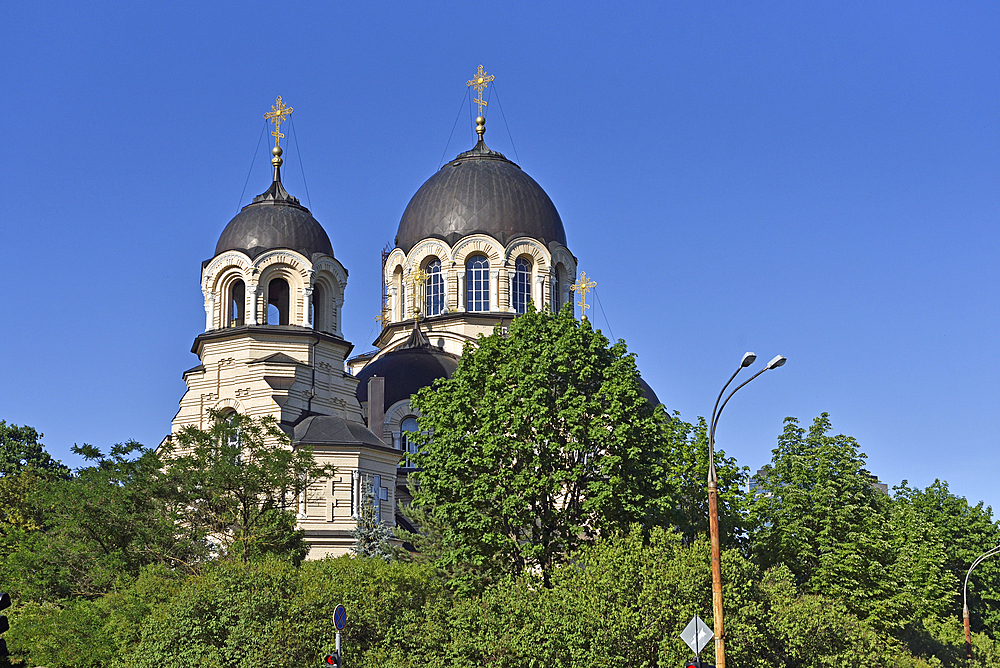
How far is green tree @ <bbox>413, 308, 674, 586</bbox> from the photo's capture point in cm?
2614

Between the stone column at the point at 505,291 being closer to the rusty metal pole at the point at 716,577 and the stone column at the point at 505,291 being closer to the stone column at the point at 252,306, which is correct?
the stone column at the point at 252,306

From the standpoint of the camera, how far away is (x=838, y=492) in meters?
29.7

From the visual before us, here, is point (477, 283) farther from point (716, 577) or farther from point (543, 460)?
point (716, 577)

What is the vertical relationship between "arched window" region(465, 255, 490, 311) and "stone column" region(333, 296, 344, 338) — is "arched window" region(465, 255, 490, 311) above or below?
above

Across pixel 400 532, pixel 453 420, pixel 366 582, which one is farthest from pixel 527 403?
pixel 400 532

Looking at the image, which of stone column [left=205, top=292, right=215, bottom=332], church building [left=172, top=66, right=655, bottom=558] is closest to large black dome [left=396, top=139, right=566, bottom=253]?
church building [left=172, top=66, right=655, bottom=558]

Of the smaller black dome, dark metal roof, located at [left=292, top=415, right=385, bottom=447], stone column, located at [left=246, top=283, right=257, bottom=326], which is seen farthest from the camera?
the smaller black dome

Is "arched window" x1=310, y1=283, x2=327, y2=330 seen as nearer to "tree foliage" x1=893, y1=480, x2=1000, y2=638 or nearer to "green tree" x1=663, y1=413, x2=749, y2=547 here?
"green tree" x1=663, y1=413, x2=749, y2=547

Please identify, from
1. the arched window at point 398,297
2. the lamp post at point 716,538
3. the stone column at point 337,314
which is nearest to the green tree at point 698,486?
the lamp post at point 716,538

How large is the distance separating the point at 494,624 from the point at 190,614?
5.63 meters

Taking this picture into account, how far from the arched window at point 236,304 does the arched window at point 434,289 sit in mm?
10579

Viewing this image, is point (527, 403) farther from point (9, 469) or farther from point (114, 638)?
point (9, 469)

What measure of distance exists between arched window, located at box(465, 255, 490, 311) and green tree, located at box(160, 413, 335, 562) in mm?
18623

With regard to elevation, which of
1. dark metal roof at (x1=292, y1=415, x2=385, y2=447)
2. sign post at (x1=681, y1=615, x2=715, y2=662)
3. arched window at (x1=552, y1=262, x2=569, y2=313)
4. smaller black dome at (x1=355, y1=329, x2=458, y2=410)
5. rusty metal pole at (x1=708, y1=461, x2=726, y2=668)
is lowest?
sign post at (x1=681, y1=615, x2=715, y2=662)
